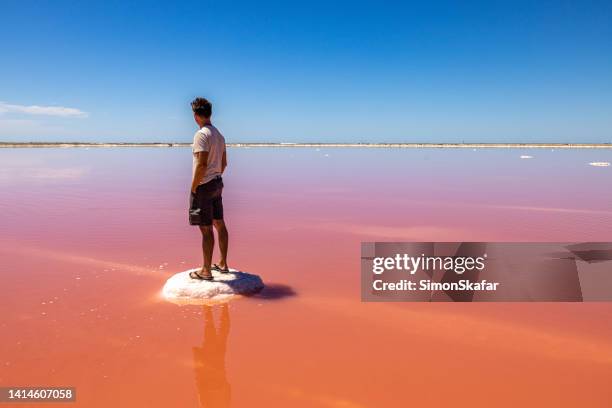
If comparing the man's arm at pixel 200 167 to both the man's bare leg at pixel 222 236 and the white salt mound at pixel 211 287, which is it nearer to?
the man's bare leg at pixel 222 236

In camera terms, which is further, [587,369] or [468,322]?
[468,322]

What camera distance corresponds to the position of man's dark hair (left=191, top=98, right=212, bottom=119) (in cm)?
459

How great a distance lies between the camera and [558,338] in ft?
12.1

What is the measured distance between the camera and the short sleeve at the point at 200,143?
174 inches

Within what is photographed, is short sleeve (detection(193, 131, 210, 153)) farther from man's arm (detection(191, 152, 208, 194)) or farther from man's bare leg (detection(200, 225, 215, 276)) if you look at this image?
man's bare leg (detection(200, 225, 215, 276))

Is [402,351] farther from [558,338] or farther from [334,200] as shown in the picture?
[334,200]

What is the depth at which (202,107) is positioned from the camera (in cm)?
461

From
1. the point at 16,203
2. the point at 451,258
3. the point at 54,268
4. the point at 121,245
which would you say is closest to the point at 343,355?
the point at 451,258

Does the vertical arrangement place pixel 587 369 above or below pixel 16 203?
below

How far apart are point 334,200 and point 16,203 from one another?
823cm

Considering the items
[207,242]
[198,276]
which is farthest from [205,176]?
[198,276]

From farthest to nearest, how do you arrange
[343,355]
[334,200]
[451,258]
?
[334,200] < [451,258] < [343,355]

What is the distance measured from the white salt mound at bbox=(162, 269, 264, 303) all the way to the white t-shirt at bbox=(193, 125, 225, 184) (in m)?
1.14

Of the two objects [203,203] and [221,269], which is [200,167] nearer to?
[203,203]
